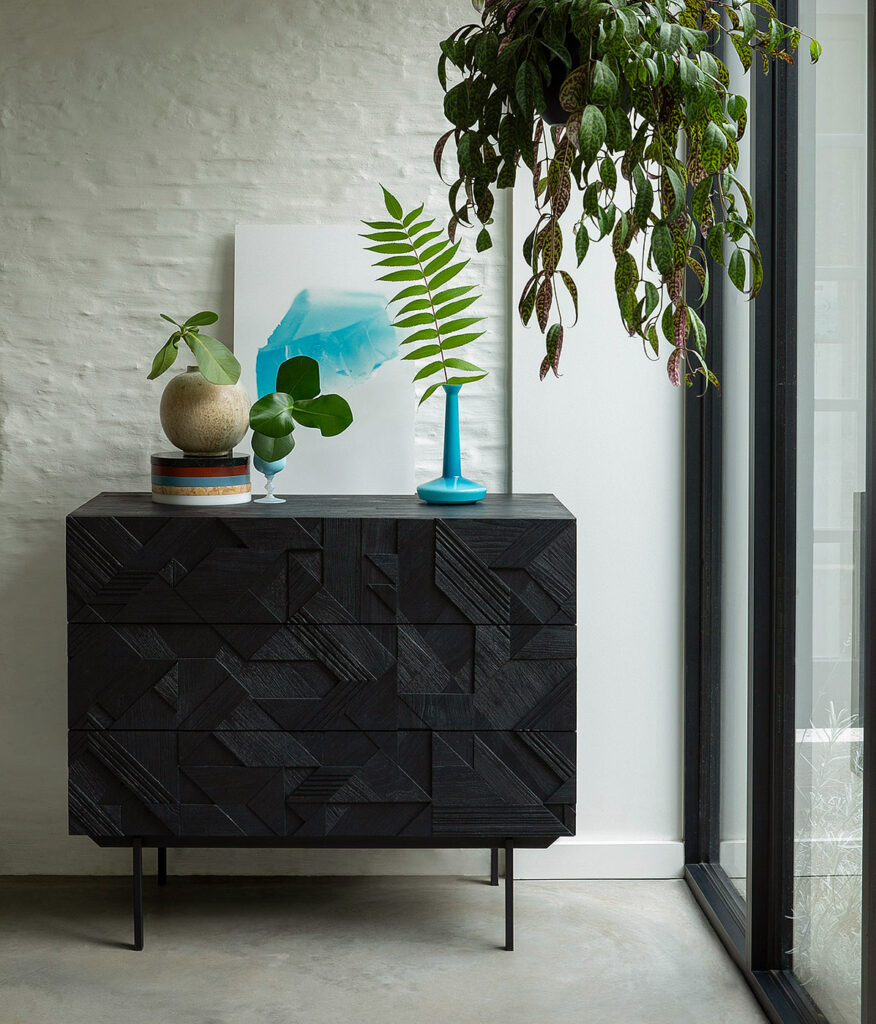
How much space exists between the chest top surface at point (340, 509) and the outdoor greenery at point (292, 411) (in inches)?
6.2

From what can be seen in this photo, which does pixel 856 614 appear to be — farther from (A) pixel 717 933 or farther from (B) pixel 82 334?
(B) pixel 82 334

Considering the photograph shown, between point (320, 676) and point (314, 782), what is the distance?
10.1 inches

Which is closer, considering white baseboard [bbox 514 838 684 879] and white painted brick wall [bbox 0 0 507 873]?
white painted brick wall [bbox 0 0 507 873]

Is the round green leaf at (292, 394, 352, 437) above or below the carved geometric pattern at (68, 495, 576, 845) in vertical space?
above

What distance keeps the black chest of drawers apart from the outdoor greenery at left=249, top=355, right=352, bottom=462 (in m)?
0.24

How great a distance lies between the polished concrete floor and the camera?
8.06ft

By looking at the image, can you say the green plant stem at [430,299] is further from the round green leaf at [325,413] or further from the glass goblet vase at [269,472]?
the glass goblet vase at [269,472]

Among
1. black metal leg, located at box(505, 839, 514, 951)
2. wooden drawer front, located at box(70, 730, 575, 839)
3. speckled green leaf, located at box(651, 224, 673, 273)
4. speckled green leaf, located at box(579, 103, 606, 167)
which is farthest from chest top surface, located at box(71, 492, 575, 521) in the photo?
speckled green leaf, located at box(579, 103, 606, 167)

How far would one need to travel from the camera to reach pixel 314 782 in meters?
2.64

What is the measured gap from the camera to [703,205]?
162 centimetres

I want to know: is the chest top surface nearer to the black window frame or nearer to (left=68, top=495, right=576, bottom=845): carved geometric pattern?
(left=68, top=495, right=576, bottom=845): carved geometric pattern

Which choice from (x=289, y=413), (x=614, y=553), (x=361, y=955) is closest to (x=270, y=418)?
(x=289, y=413)

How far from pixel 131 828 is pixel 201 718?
0.32 meters

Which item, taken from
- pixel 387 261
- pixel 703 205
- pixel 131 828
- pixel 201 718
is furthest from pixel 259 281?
A: pixel 703 205
